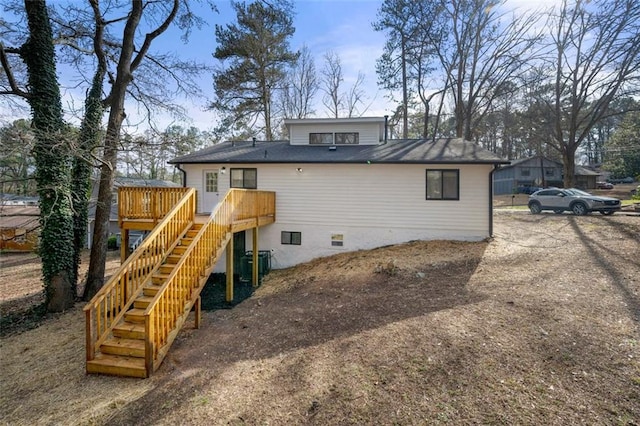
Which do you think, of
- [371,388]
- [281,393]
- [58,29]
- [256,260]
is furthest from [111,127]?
[371,388]

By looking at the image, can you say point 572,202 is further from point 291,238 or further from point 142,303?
point 142,303

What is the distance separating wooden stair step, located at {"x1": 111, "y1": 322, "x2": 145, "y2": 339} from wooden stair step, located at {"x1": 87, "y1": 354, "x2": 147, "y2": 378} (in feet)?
A: 1.27

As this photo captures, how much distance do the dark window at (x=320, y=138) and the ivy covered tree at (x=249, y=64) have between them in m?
9.14

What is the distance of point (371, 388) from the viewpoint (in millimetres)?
3947

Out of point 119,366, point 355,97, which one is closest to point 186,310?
point 119,366

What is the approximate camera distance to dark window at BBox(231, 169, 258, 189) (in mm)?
11852

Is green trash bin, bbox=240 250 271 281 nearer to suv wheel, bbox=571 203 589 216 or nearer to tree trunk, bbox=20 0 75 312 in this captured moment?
tree trunk, bbox=20 0 75 312

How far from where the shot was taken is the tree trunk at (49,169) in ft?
25.7

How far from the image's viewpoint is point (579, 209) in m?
15.8

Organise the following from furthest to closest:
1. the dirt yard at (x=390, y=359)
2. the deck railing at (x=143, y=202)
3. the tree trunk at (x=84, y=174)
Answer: the tree trunk at (x=84, y=174)
the deck railing at (x=143, y=202)
the dirt yard at (x=390, y=359)

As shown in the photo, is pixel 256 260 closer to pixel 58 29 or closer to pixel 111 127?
pixel 111 127

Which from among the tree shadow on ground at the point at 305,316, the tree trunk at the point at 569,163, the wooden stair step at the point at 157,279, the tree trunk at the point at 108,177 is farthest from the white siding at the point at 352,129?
the tree trunk at the point at 569,163

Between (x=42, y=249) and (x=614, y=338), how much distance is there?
12040 mm

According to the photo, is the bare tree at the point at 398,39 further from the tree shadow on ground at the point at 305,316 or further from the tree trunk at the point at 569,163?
the tree shadow on ground at the point at 305,316
